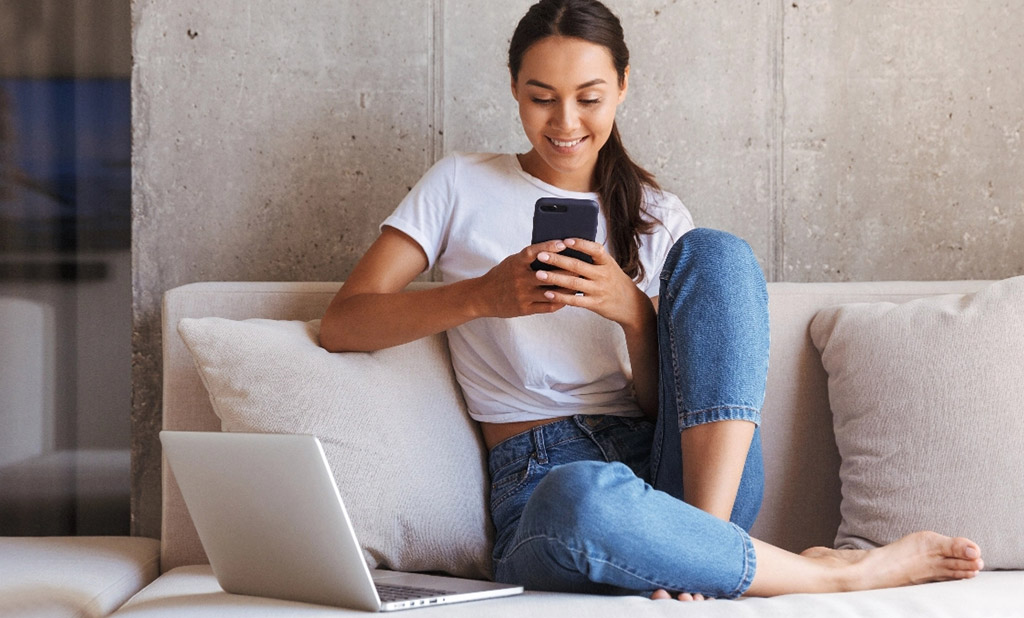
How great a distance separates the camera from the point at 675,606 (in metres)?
1.15

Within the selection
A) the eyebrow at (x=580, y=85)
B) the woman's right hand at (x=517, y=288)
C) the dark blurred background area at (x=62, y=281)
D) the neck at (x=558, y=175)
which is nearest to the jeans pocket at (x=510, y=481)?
the woman's right hand at (x=517, y=288)

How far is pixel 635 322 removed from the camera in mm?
1552

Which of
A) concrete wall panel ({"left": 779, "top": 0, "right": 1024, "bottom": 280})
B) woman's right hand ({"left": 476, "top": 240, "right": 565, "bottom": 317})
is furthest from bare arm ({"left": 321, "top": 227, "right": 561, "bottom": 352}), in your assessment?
concrete wall panel ({"left": 779, "top": 0, "right": 1024, "bottom": 280})

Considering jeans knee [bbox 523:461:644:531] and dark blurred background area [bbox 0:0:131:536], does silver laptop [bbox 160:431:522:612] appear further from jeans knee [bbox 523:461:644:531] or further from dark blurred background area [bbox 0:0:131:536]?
dark blurred background area [bbox 0:0:131:536]

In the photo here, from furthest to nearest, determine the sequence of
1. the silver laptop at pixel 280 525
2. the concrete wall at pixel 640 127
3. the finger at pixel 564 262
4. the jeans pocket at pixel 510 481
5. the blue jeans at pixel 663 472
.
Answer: the concrete wall at pixel 640 127 < the jeans pocket at pixel 510 481 < the finger at pixel 564 262 < the blue jeans at pixel 663 472 < the silver laptop at pixel 280 525

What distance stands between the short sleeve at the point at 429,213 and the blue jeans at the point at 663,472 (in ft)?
1.27

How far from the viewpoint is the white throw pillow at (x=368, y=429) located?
152cm

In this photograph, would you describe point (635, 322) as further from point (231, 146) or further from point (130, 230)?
point (130, 230)

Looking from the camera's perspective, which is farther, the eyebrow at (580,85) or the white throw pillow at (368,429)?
the eyebrow at (580,85)

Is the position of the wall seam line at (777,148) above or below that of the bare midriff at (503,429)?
above

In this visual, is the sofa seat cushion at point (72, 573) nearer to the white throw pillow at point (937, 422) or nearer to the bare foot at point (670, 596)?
the bare foot at point (670, 596)

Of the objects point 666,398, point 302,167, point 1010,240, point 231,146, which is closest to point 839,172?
point 1010,240

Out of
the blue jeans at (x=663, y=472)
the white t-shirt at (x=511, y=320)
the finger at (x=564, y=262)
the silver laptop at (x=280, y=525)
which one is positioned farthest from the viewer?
the white t-shirt at (x=511, y=320)

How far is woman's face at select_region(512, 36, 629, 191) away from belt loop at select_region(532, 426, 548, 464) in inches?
19.1
